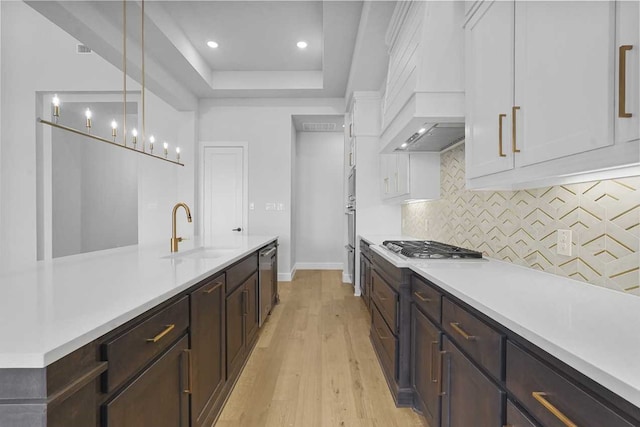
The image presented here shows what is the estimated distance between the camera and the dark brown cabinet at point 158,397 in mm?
892

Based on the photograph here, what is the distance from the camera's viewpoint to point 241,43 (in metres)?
3.97

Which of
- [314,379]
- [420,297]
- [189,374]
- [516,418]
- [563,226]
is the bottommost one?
[314,379]

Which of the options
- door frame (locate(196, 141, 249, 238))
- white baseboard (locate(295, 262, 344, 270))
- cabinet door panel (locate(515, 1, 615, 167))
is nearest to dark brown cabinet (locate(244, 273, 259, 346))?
cabinet door panel (locate(515, 1, 615, 167))

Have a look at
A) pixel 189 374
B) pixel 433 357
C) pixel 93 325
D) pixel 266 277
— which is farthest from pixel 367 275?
pixel 93 325

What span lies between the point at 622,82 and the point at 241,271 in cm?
211

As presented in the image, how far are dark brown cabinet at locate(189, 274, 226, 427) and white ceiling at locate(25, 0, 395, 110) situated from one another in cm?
250

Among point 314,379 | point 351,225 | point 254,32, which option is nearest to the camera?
point 314,379

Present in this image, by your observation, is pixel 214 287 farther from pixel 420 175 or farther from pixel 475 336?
pixel 420 175

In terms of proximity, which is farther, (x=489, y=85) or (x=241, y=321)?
(x=241, y=321)

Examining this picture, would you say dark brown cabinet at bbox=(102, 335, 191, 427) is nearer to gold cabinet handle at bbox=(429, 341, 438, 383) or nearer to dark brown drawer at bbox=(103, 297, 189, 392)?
dark brown drawer at bbox=(103, 297, 189, 392)

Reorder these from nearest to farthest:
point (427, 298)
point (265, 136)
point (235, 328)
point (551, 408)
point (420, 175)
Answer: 1. point (551, 408)
2. point (427, 298)
3. point (235, 328)
4. point (420, 175)
5. point (265, 136)

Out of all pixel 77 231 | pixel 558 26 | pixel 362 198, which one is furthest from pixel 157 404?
pixel 77 231

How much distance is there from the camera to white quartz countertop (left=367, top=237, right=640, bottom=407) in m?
0.61

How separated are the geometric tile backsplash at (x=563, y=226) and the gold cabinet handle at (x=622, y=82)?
0.48m
